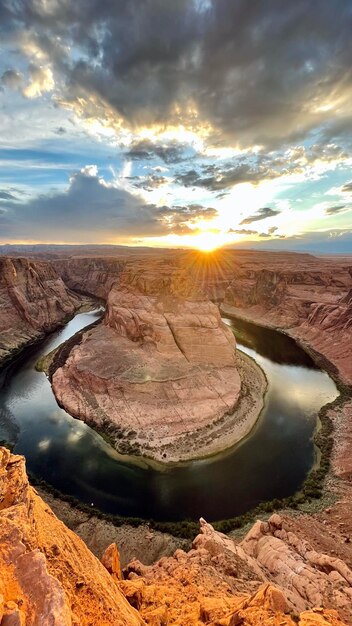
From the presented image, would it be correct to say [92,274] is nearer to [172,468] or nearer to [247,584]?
[172,468]

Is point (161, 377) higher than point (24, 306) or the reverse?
higher

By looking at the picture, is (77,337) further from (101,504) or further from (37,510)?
(37,510)

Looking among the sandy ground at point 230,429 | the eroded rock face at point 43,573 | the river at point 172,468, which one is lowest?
the river at point 172,468

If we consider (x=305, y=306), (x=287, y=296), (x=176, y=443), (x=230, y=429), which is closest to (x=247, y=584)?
(x=176, y=443)

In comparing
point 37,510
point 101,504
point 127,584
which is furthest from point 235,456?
point 37,510

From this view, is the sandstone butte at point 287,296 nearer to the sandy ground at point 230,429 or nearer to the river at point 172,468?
the river at point 172,468

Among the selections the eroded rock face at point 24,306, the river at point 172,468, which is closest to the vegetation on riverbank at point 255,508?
the river at point 172,468
